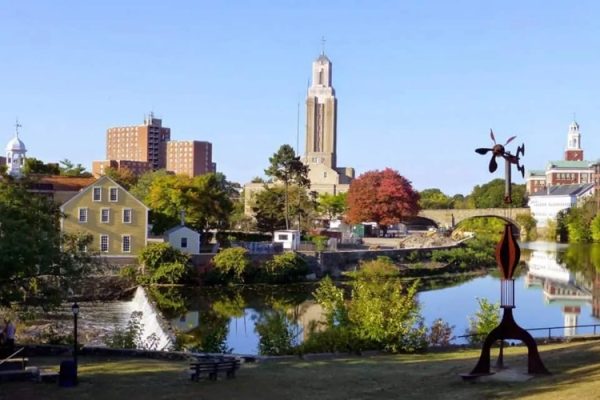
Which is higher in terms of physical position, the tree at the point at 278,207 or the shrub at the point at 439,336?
the tree at the point at 278,207

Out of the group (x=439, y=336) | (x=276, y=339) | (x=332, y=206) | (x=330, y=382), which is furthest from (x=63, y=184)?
(x=330, y=382)

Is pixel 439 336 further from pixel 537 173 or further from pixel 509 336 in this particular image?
pixel 537 173

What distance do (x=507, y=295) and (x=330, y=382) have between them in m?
4.47

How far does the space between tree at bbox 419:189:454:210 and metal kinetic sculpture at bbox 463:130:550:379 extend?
115m

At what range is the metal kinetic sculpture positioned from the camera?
1574cm

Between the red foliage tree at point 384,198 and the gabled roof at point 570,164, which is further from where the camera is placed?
the gabled roof at point 570,164

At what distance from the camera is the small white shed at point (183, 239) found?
55250mm

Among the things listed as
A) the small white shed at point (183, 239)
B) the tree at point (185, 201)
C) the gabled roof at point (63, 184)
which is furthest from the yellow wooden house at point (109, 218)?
the gabled roof at point (63, 184)

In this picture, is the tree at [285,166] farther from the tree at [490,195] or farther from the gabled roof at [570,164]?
the gabled roof at [570,164]

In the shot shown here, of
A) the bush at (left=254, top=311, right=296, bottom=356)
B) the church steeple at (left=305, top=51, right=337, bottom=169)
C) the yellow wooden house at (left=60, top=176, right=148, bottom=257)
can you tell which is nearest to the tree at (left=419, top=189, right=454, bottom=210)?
the church steeple at (left=305, top=51, right=337, bottom=169)

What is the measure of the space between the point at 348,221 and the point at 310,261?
33122mm

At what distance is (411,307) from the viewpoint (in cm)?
2395

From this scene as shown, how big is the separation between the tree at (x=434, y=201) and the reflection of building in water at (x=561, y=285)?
6250 centimetres

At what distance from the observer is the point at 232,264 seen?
175ft
